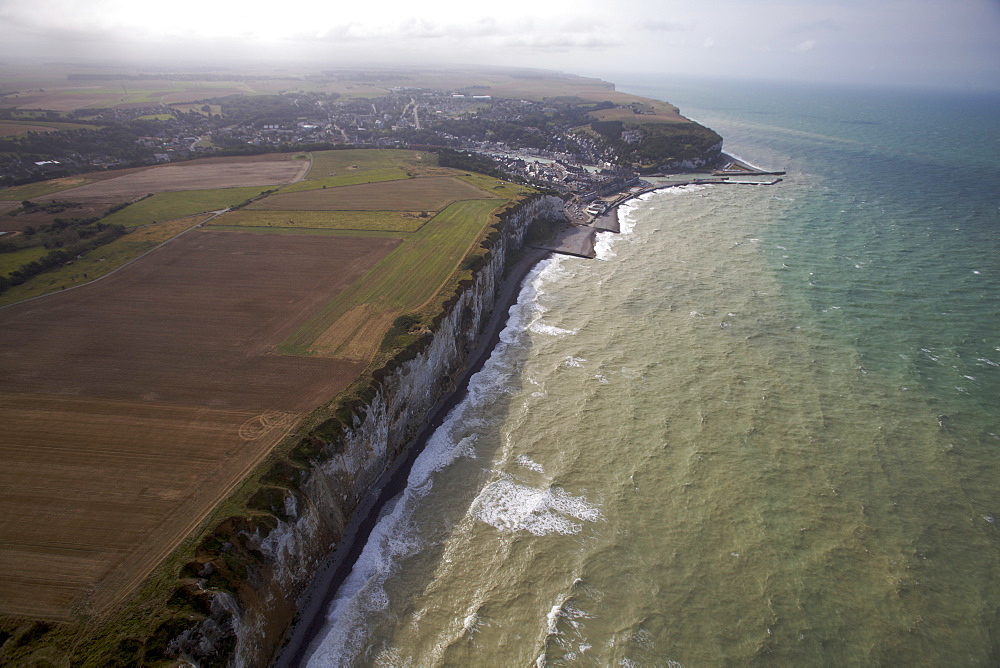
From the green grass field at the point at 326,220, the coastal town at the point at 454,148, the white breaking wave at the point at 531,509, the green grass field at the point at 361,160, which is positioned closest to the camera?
the white breaking wave at the point at 531,509

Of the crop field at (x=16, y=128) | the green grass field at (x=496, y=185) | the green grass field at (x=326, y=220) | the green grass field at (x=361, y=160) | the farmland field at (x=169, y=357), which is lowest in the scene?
the farmland field at (x=169, y=357)

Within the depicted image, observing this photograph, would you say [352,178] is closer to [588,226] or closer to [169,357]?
[588,226]

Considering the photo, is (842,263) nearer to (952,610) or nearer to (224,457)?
(952,610)

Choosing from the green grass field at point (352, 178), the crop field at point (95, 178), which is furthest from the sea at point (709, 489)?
the crop field at point (95, 178)

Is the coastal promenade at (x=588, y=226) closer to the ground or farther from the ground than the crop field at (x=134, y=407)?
farther from the ground

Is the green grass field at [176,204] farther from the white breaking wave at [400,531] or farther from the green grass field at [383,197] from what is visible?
the white breaking wave at [400,531]

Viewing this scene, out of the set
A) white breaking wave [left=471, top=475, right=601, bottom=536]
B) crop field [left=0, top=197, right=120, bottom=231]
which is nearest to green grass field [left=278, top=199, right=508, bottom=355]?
white breaking wave [left=471, top=475, right=601, bottom=536]

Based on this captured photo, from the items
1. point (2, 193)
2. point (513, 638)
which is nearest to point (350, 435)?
point (513, 638)
